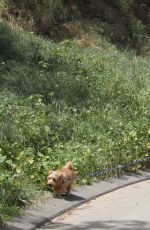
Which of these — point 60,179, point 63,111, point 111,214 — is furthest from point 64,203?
point 63,111

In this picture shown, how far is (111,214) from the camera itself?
28.6ft

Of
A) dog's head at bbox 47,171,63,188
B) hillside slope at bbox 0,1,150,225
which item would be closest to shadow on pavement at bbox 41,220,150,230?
hillside slope at bbox 0,1,150,225

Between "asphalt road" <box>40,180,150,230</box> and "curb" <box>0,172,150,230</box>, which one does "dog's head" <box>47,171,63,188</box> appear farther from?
"asphalt road" <box>40,180,150,230</box>

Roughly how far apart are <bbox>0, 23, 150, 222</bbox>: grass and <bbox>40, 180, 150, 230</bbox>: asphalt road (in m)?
0.64

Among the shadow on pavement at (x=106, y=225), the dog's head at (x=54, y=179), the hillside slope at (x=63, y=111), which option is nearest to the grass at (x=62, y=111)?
the hillside slope at (x=63, y=111)

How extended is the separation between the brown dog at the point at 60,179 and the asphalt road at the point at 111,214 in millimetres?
396

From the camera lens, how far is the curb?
7676mm

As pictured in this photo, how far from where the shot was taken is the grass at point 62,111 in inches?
377

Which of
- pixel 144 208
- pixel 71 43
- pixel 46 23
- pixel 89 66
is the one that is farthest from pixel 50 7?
pixel 144 208

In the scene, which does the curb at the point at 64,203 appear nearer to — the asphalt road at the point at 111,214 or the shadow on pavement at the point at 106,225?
the asphalt road at the point at 111,214

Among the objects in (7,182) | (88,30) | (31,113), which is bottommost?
(88,30)

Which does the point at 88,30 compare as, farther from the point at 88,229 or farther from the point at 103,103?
the point at 88,229

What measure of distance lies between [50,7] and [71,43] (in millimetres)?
1835

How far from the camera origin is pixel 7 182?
7.98m
